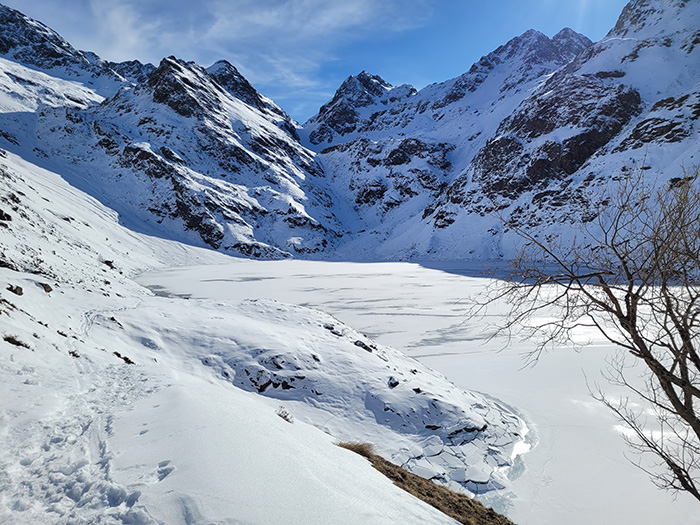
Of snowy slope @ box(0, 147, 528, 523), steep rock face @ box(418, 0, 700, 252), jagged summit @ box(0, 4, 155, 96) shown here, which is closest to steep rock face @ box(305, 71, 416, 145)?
jagged summit @ box(0, 4, 155, 96)

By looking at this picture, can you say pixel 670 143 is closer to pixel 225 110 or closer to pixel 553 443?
pixel 553 443

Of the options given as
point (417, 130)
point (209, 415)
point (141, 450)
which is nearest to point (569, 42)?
point (417, 130)

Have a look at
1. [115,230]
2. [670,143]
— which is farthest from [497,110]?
[115,230]

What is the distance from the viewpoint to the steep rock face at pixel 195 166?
52312mm

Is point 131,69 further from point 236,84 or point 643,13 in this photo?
point 643,13

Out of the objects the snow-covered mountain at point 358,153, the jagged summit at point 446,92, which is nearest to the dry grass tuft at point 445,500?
the snow-covered mountain at point 358,153

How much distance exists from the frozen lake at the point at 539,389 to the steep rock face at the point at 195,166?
32785mm

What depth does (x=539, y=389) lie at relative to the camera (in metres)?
9.63

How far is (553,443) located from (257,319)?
9.41 metres

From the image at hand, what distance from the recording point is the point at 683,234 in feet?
9.80

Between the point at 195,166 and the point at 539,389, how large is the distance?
217 feet

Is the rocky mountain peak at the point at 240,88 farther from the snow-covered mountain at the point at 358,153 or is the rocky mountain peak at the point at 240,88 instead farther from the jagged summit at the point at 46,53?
the jagged summit at the point at 46,53

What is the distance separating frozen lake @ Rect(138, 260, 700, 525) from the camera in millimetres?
5523

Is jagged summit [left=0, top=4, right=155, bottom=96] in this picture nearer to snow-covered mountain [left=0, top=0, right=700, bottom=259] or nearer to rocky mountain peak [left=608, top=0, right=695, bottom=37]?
snow-covered mountain [left=0, top=0, right=700, bottom=259]
